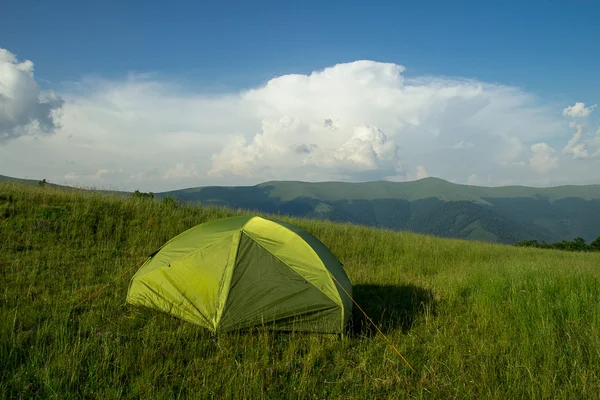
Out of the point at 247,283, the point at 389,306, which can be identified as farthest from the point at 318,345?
the point at 389,306

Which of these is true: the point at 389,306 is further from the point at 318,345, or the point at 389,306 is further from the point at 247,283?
the point at 247,283

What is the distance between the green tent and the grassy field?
236mm

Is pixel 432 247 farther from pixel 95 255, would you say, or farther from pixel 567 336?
pixel 95 255

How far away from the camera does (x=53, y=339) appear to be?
16.2 feet

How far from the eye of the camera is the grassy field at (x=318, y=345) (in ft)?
13.6

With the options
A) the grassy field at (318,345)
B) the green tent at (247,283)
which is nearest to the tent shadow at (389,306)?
the grassy field at (318,345)

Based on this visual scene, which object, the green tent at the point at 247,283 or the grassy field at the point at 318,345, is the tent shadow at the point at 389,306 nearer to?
the grassy field at the point at 318,345

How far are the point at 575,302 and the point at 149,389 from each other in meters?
6.92

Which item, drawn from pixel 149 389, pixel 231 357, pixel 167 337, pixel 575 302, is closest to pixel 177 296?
pixel 167 337

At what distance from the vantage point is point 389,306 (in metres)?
7.50

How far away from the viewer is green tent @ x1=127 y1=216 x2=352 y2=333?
558cm

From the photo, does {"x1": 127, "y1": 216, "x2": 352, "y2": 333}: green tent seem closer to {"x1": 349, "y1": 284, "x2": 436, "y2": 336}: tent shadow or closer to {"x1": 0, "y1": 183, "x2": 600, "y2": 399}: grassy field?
{"x1": 0, "y1": 183, "x2": 600, "y2": 399}: grassy field

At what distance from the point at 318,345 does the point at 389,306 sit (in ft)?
9.00

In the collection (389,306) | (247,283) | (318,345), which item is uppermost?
(247,283)
